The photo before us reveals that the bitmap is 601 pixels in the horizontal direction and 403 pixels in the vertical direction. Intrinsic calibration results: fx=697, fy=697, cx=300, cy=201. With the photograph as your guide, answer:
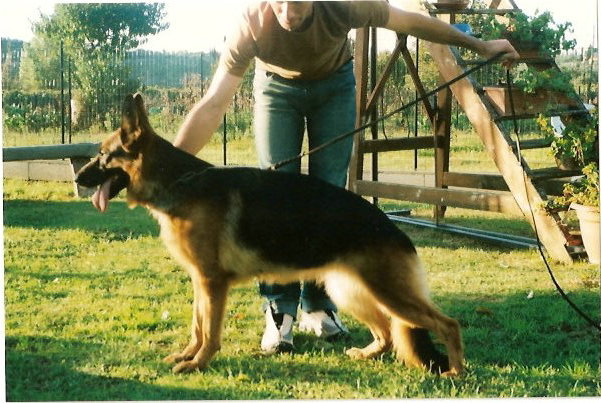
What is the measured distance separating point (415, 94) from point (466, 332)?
2517 millimetres

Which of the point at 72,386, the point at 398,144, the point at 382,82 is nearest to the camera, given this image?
the point at 72,386

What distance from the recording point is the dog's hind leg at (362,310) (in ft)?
11.5

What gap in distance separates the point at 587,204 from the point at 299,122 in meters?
2.37

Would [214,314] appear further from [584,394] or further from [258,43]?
[584,394]

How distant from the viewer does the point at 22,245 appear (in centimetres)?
391

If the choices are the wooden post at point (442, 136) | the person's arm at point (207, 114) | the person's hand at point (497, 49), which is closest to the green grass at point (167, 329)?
the person's arm at point (207, 114)

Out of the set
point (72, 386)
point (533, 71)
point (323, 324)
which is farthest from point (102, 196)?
point (533, 71)

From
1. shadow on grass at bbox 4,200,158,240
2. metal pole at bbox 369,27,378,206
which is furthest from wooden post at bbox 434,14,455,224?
shadow on grass at bbox 4,200,158,240

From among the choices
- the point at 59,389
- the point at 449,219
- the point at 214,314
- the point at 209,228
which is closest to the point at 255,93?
the point at 209,228

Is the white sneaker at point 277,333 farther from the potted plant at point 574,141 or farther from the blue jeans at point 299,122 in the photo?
the potted plant at point 574,141

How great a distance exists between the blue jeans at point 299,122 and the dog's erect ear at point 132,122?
0.72m

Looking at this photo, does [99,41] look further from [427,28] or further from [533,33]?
[533,33]

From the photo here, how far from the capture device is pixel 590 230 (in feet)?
15.9

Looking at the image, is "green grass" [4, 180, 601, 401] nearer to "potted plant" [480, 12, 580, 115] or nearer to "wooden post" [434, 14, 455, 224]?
"potted plant" [480, 12, 580, 115]
